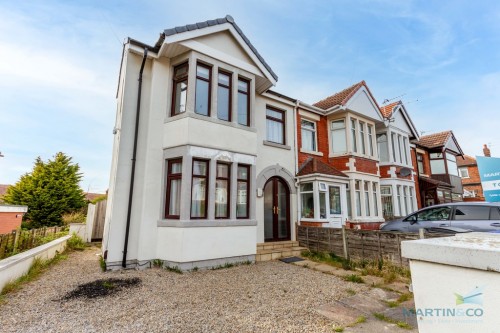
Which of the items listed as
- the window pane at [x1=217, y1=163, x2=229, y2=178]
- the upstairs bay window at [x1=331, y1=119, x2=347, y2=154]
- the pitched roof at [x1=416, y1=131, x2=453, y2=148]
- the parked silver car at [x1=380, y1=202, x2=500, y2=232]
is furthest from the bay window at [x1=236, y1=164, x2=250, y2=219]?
the pitched roof at [x1=416, y1=131, x2=453, y2=148]

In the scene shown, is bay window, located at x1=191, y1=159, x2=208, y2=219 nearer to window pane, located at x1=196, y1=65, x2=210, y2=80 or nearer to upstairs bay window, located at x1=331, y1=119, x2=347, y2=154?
window pane, located at x1=196, y1=65, x2=210, y2=80

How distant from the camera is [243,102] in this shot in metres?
9.66

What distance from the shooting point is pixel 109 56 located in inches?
396

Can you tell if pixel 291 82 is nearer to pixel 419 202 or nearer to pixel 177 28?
pixel 177 28

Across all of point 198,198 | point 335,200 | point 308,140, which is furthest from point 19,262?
point 308,140

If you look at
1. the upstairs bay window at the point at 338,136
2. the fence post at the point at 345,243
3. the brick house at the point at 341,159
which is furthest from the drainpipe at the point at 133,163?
Result: the upstairs bay window at the point at 338,136

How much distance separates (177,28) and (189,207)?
556cm

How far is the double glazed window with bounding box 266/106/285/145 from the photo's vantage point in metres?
11.2

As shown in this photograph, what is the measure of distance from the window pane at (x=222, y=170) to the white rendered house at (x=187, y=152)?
1.4 inches

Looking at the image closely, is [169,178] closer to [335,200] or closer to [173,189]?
[173,189]

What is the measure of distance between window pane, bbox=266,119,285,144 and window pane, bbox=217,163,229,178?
3059mm

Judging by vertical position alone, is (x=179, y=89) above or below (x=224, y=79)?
below

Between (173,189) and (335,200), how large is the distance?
725 cm

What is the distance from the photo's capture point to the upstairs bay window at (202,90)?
8500mm
